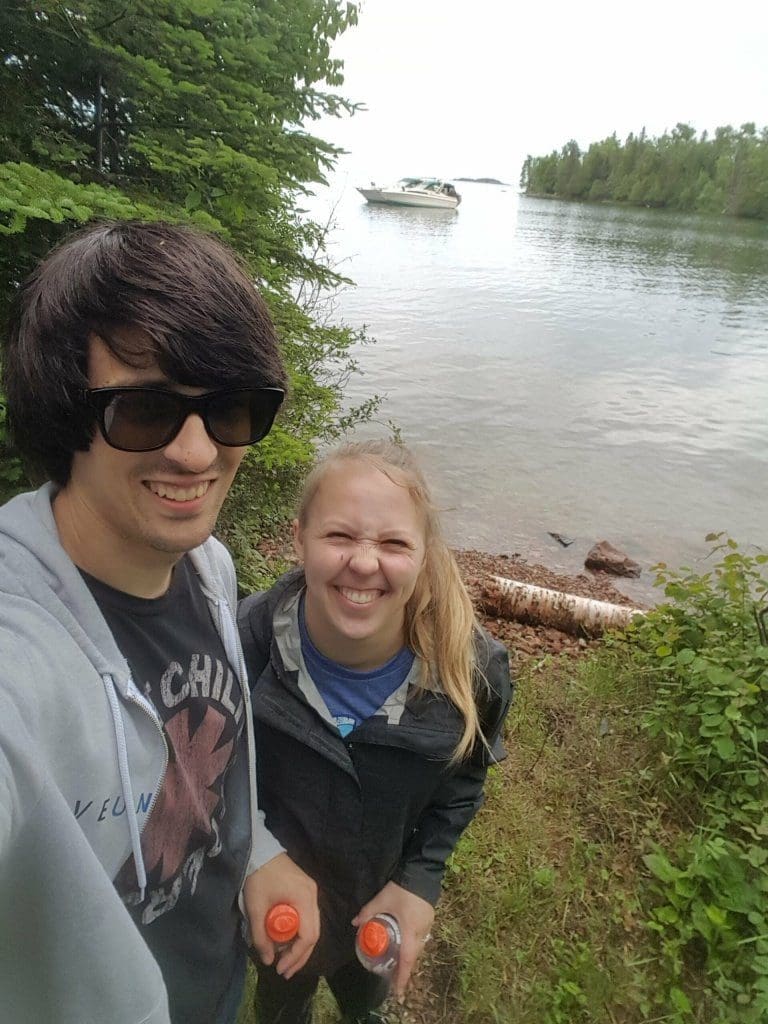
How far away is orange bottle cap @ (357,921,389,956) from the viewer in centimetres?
156

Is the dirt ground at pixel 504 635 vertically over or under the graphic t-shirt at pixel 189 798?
under

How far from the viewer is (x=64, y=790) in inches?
36.4

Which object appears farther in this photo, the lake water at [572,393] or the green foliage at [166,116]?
the lake water at [572,393]

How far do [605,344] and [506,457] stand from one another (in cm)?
1004

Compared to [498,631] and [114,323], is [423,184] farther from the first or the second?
[114,323]

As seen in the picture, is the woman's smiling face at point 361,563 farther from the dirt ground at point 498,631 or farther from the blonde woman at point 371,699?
the dirt ground at point 498,631

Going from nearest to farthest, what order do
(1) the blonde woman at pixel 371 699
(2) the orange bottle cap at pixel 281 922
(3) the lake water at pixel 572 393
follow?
(2) the orange bottle cap at pixel 281 922
(1) the blonde woman at pixel 371 699
(3) the lake water at pixel 572 393

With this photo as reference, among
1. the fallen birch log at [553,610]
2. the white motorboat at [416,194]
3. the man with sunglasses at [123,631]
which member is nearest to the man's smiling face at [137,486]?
the man with sunglasses at [123,631]

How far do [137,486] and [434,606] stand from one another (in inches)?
35.8

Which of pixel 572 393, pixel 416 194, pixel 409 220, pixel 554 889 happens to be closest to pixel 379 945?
pixel 554 889

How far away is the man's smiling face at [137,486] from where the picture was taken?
3.50ft

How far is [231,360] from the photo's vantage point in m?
1.15

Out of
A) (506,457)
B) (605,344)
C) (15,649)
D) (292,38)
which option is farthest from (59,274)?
(605,344)

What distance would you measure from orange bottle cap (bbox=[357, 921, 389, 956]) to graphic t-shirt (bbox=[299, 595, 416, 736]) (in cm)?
52
